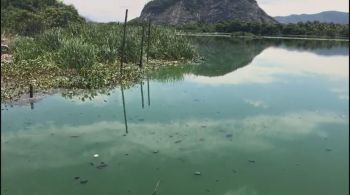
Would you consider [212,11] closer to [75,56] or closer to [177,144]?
[75,56]

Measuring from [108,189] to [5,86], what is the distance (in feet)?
28.5

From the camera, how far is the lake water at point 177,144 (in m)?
7.27

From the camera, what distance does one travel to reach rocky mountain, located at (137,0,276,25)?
16807 centimetres

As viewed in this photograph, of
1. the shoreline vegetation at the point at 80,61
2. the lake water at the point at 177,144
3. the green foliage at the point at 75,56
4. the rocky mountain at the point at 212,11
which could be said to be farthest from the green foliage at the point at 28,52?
the rocky mountain at the point at 212,11

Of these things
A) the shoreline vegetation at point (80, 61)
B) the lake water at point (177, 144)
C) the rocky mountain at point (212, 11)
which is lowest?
the lake water at point (177, 144)

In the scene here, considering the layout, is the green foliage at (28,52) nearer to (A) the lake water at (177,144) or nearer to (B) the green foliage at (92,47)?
(B) the green foliage at (92,47)

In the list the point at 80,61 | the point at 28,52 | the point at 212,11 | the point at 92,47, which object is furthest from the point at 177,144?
the point at 212,11

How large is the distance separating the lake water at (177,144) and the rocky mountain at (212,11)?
504 feet

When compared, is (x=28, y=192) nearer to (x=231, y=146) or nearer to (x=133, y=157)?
(x=133, y=157)

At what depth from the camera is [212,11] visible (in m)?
173

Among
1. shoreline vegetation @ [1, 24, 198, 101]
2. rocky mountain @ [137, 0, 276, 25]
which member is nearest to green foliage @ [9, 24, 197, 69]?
shoreline vegetation @ [1, 24, 198, 101]

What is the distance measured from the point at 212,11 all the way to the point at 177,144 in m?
168

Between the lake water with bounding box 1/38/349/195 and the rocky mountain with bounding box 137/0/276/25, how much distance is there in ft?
504

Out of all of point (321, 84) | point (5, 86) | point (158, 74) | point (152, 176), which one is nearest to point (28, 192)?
point (152, 176)
